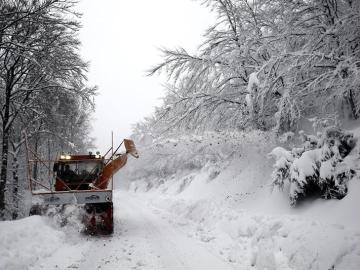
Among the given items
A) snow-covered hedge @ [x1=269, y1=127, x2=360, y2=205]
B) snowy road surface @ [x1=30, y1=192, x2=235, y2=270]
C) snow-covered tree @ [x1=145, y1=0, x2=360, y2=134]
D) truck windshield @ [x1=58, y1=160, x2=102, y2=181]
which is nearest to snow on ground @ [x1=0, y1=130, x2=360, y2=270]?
snowy road surface @ [x1=30, y1=192, x2=235, y2=270]

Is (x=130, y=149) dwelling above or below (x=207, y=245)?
above

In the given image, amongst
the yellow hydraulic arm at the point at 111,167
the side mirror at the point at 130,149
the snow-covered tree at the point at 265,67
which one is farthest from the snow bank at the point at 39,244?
the snow-covered tree at the point at 265,67

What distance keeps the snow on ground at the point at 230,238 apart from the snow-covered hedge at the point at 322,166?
0.90ft

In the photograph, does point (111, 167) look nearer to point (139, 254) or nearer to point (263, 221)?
point (139, 254)

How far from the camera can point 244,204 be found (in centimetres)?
1068

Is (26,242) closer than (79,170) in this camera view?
Yes

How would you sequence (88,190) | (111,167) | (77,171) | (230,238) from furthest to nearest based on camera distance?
(77,171) → (111,167) → (88,190) → (230,238)

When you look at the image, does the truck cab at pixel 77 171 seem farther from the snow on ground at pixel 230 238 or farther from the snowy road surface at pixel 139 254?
the snowy road surface at pixel 139 254

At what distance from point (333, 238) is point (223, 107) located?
728cm

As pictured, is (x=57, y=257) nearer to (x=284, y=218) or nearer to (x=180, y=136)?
(x=284, y=218)

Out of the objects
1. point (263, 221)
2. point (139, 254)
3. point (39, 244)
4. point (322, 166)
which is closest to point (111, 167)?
point (39, 244)

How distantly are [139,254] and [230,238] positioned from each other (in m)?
2.48

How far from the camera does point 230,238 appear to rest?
8.63 metres

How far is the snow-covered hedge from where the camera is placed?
7.27 m
